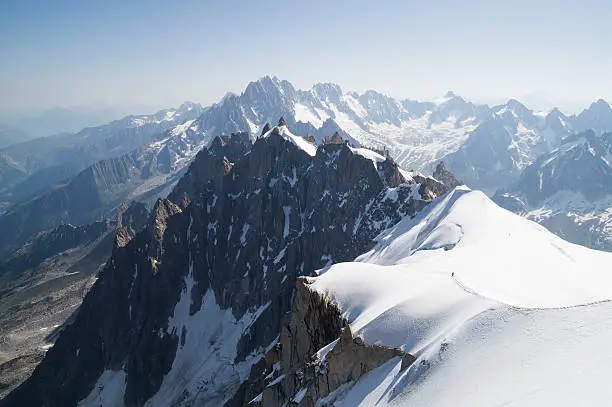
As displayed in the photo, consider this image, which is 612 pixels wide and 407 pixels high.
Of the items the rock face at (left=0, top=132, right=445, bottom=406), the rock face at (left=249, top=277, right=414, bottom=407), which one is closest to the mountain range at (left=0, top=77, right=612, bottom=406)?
the rock face at (left=249, top=277, right=414, bottom=407)

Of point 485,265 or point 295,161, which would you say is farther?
point 295,161

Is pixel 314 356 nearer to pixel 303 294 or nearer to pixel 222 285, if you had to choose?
pixel 303 294

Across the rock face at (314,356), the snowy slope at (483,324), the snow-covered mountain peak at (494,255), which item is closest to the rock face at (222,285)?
the snow-covered mountain peak at (494,255)

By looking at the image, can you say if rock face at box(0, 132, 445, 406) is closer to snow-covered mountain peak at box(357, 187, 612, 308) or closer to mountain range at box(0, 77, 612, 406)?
mountain range at box(0, 77, 612, 406)

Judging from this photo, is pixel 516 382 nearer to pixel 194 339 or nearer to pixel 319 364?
pixel 319 364

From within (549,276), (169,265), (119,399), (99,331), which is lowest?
(119,399)

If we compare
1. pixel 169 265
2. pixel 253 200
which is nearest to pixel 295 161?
pixel 253 200

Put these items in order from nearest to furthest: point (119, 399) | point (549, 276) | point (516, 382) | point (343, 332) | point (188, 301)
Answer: point (516, 382), point (343, 332), point (549, 276), point (119, 399), point (188, 301)

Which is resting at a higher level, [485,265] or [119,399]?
[485,265]

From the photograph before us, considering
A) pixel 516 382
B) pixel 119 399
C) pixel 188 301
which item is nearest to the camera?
pixel 516 382
